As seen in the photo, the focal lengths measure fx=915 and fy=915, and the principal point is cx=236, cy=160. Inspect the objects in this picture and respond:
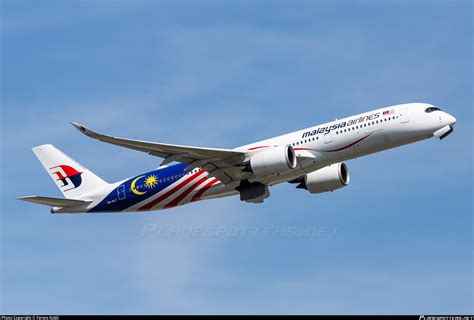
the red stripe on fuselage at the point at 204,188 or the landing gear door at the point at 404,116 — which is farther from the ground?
the landing gear door at the point at 404,116

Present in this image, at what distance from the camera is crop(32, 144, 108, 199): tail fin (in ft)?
187

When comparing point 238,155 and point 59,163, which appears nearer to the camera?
point 238,155

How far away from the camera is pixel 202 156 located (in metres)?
49.6

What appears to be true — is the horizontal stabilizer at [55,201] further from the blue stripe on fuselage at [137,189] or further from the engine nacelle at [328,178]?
the engine nacelle at [328,178]

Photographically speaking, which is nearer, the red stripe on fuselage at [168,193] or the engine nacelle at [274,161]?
the engine nacelle at [274,161]

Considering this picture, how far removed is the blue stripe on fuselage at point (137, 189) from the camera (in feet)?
175

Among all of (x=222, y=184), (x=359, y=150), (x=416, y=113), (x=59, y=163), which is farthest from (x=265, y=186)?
(x=59, y=163)

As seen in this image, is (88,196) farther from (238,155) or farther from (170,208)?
(238,155)

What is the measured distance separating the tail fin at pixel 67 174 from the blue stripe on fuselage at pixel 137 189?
1377 millimetres

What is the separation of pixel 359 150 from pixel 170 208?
477 inches

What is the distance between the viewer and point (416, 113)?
160ft

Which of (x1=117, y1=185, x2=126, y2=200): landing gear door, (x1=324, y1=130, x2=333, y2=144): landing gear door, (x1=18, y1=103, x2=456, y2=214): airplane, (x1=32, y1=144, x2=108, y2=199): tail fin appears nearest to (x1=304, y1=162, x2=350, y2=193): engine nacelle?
(x1=18, y1=103, x2=456, y2=214): airplane

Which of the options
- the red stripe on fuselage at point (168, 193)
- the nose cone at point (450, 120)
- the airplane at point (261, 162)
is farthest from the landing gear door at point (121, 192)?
the nose cone at point (450, 120)

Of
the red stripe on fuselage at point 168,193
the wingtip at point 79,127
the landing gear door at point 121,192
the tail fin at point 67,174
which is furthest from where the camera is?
the tail fin at point 67,174
